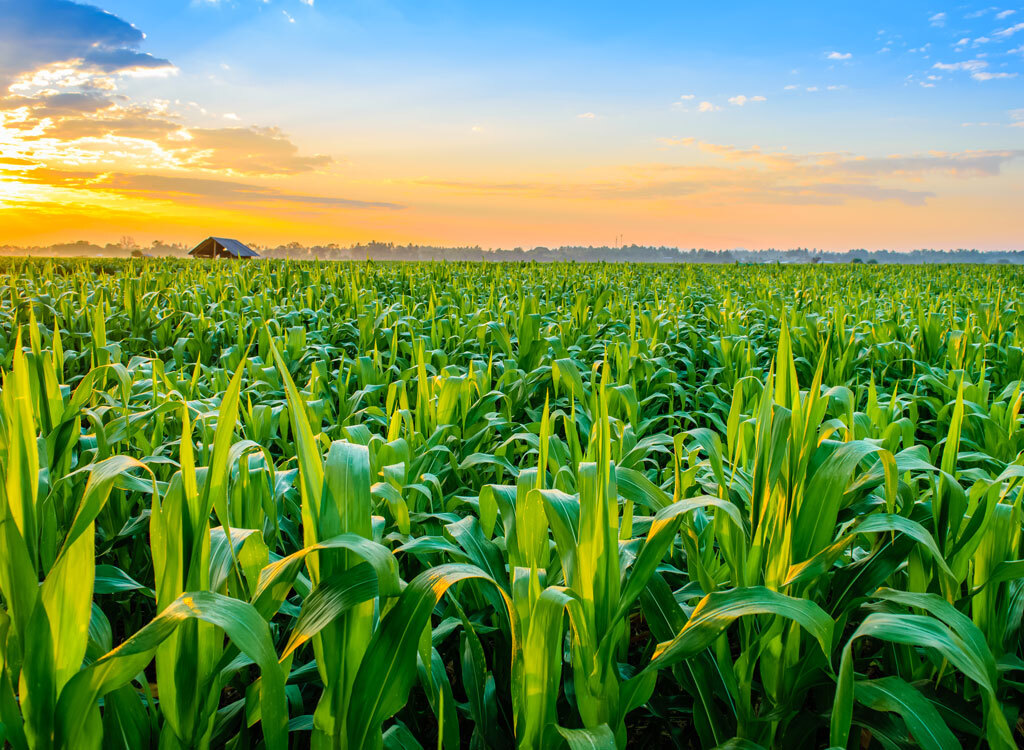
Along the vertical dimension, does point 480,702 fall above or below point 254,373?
below

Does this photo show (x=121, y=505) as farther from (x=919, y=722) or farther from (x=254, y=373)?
(x=919, y=722)

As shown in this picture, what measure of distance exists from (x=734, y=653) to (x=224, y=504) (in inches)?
49.9

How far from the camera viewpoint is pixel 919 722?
3.12ft

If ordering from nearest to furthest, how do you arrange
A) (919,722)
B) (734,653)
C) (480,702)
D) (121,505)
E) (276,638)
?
1. (919,722)
2. (480,702)
3. (276,638)
4. (734,653)
5. (121,505)

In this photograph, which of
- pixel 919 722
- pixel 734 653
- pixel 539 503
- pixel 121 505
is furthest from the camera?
pixel 121 505

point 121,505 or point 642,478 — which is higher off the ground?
point 642,478

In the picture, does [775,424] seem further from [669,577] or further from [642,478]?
[669,577]

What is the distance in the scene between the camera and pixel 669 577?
61.9 inches

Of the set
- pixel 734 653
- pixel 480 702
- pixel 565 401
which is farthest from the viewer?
pixel 565 401

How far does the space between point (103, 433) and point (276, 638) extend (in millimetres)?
1072

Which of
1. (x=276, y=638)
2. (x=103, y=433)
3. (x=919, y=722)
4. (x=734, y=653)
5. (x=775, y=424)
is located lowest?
(x=734, y=653)

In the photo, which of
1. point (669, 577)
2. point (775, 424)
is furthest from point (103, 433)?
point (775, 424)

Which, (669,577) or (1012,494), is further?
(1012,494)

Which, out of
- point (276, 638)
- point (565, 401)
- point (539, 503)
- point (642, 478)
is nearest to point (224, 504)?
point (276, 638)
